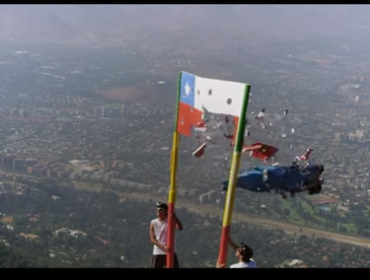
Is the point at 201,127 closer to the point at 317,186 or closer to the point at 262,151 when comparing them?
the point at 262,151

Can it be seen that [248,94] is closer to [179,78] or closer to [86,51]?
[179,78]

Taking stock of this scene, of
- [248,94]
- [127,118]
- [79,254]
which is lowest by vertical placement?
[79,254]

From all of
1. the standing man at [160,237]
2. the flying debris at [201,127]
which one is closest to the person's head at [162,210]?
the standing man at [160,237]

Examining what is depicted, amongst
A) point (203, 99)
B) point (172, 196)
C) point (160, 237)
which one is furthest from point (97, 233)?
point (203, 99)

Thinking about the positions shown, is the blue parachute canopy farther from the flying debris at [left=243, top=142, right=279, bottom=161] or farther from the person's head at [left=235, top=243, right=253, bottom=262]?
the person's head at [left=235, top=243, right=253, bottom=262]

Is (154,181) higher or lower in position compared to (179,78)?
lower

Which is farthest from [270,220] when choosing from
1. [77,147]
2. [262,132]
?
[262,132]

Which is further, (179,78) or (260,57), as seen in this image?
(260,57)
